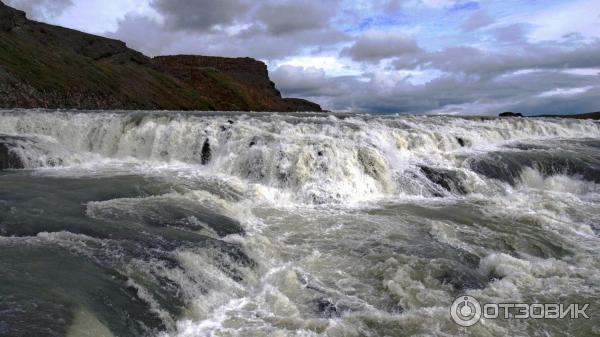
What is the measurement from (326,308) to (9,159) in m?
12.7

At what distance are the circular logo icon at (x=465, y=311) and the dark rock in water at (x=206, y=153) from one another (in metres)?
11.3

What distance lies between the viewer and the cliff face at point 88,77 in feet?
138

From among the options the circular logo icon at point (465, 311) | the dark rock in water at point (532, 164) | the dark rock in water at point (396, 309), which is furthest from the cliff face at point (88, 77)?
the circular logo icon at point (465, 311)

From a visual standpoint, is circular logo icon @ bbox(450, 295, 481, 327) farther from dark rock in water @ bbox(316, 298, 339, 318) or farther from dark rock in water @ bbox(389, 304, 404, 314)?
dark rock in water @ bbox(316, 298, 339, 318)

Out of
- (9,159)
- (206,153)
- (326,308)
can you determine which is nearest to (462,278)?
(326,308)

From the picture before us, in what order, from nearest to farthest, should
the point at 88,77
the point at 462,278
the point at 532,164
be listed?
the point at 462,278, the point at 532,164, the point at 88,77

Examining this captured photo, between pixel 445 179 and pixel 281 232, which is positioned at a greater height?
pixel 445 179

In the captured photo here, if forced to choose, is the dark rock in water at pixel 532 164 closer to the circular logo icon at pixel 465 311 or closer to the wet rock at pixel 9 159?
the circular logo icon at pixel 465 311

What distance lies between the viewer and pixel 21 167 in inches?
570

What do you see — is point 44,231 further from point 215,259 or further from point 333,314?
point 333,314

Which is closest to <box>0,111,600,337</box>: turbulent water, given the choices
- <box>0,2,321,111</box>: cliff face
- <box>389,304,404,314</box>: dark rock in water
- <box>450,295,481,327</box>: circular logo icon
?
<box>389,304,404,314</box>: dark rock in water

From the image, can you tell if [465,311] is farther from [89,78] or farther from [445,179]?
[89,78]

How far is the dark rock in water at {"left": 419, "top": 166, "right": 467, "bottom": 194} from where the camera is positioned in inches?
563

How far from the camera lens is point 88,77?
55.8 meters
